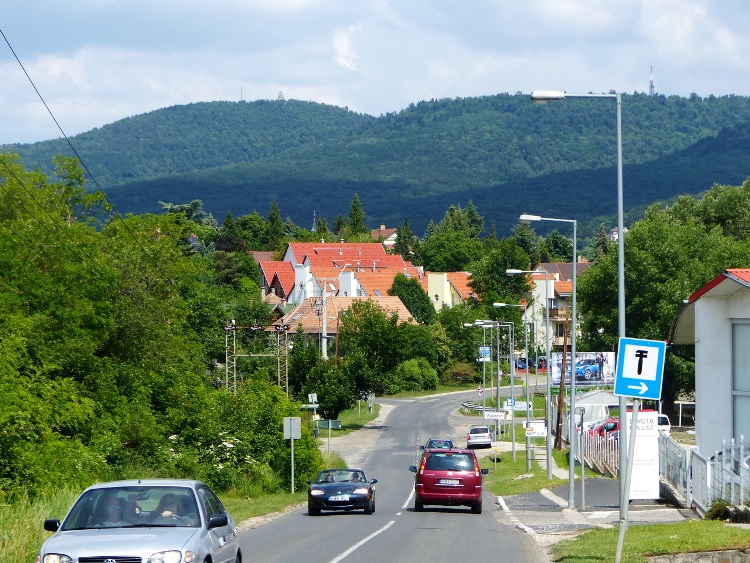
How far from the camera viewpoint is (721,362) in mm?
31516

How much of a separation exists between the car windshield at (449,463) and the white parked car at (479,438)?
40.1m

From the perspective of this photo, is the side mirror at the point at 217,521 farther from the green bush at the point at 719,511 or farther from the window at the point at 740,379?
the window at the point at 740,379

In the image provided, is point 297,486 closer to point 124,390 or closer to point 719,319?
point 124,390

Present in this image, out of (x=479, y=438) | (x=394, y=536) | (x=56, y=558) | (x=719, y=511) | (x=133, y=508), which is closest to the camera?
(x=56, y=558)

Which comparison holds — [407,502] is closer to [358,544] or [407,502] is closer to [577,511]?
[577,511]

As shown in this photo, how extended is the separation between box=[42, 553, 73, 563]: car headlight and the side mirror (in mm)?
1831

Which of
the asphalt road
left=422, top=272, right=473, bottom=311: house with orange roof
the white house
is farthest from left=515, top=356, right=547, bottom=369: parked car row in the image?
the white house

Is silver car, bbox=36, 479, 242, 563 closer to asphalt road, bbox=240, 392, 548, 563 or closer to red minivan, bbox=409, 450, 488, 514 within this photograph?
asphalt road, bbox=240, 392, 548, 563

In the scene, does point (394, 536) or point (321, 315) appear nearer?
point (394, 536)

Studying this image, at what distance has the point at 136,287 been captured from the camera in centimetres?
5512

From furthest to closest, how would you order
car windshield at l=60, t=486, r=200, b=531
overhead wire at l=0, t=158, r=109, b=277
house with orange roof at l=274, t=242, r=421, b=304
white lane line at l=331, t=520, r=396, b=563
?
house with orange roof at l=274, t=242, r=421, b=304 → overhead wire at l=0, t=158, r=109, b=277 → white lane line at l=331, t=520, r=396, b=563 → car windshield at l=60, t=486, r=200, b=531

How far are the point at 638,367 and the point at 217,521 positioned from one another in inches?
245

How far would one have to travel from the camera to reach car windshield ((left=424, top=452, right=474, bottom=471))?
97.2 ft

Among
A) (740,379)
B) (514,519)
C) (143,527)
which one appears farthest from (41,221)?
(143,527)
